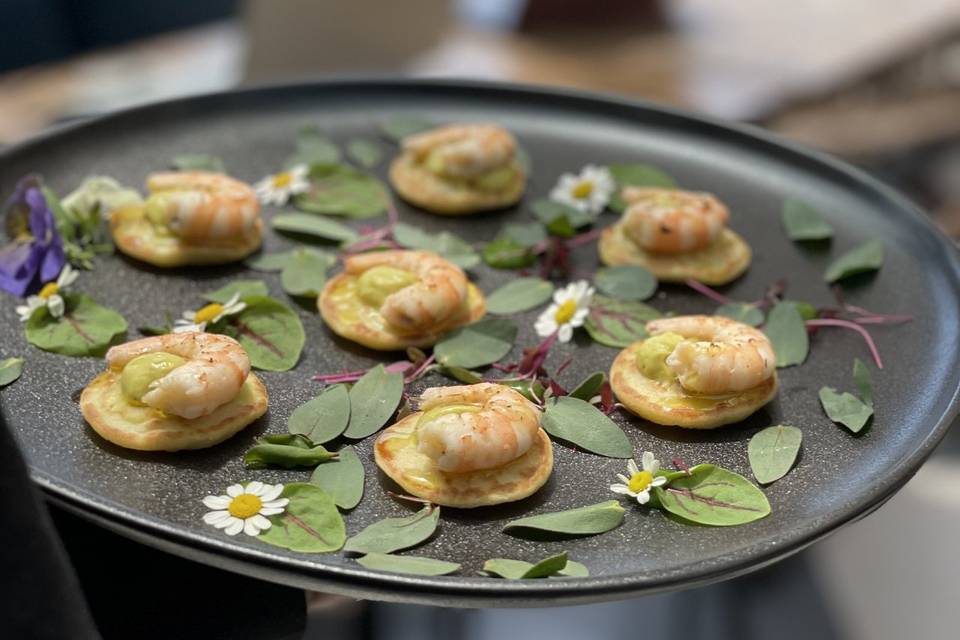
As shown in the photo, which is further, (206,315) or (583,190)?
(583,190)

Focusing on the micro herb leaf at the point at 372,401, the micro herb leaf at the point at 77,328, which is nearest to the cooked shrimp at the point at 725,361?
the micro herb leaf at the point at 372,401

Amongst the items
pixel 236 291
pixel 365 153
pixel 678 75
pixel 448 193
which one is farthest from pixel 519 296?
pixel 678 75

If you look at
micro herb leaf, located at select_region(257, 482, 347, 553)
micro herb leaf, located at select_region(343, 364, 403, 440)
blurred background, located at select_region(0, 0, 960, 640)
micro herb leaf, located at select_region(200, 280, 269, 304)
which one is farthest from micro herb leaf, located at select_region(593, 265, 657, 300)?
blurred background, located at select_region(0, 0, 960, 640)

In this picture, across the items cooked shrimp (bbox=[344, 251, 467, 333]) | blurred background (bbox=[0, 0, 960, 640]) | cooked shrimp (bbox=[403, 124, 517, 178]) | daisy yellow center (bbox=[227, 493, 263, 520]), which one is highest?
cooked shrimp (bbox=[403, 124, 517, 178])

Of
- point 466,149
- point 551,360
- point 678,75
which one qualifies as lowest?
point 678,75

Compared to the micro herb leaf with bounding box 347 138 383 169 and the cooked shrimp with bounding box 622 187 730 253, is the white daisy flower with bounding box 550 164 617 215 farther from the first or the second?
the micro herb leaf with bounding box 347 138 383 169

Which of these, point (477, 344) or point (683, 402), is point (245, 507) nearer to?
point (477, 344)

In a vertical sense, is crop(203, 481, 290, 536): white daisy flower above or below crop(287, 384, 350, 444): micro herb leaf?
above

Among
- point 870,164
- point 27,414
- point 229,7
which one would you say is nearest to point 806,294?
point 27,414
